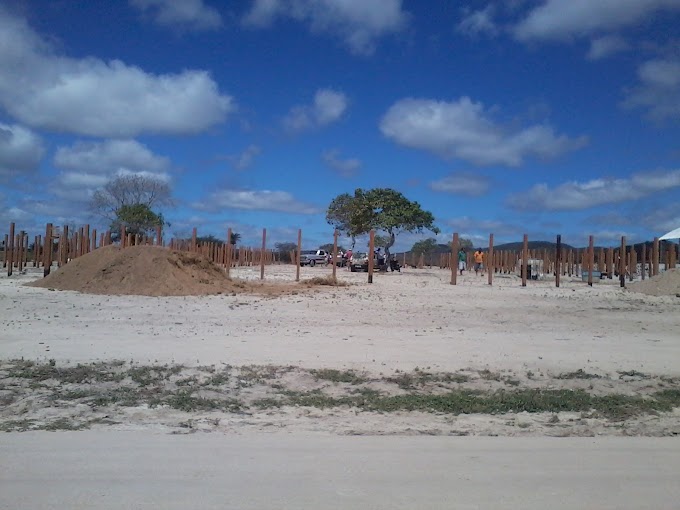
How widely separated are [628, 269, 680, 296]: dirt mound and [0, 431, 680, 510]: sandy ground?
17.1m

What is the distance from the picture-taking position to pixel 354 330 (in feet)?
43.5

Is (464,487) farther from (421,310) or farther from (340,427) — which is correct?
(421,310)

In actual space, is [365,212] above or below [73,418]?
above

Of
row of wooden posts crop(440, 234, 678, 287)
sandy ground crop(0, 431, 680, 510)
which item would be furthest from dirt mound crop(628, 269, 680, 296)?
sandy ground crop(0, 431, 680, 510)

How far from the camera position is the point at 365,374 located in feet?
30.6

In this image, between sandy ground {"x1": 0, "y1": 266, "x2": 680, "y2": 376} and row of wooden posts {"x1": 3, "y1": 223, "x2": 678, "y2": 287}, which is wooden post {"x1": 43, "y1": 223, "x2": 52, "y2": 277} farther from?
sandy ground {"x1": 0, "y1": 266, "x2": 680, "y2": 376}

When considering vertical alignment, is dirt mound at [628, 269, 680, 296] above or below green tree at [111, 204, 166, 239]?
below

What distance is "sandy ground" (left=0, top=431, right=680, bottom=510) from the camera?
462 cm

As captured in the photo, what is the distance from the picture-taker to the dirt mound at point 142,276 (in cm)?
1934

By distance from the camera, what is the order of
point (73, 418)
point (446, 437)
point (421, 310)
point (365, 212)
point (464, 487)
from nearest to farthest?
point (464, 487) < point (446, 437) < point (73, 418) < point (421, 310) < point (365, 212)

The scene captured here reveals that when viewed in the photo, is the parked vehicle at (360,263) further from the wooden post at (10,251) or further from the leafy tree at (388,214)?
the wooden post at (10,251)

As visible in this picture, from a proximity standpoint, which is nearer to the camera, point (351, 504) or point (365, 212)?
point (351, 504)

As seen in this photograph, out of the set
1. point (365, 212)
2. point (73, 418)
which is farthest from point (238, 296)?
point (365, 212)

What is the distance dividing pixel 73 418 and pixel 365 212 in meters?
39.9
